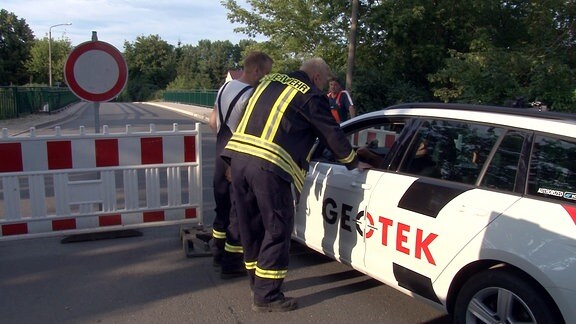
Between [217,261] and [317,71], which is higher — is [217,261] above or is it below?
below

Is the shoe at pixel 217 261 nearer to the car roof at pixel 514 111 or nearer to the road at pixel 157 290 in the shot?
the road at pixel 157 290

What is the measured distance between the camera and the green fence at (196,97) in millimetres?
38825

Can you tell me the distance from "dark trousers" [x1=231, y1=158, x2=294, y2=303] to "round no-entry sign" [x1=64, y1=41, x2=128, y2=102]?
2.61 metres


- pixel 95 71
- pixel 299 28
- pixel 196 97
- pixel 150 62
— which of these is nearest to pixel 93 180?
pixel 95 71

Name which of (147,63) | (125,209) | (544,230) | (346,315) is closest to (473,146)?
(544,230)

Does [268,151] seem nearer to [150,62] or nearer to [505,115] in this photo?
[505,115]

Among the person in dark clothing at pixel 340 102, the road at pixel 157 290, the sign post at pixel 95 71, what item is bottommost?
the road at pixel 157 290

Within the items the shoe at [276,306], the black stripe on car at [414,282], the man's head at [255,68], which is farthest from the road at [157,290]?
the man's head at [255,68]

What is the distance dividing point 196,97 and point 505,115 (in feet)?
146

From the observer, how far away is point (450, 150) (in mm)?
3396

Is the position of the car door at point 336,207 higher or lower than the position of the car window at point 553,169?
lower

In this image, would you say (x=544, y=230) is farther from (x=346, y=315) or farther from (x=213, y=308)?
(x=213, y=308)

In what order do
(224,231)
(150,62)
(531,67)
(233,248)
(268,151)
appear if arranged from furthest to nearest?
(150,62)
(531,67)
(224,231)
(233,248)
(268,151)

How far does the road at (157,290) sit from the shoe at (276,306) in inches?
1.8
